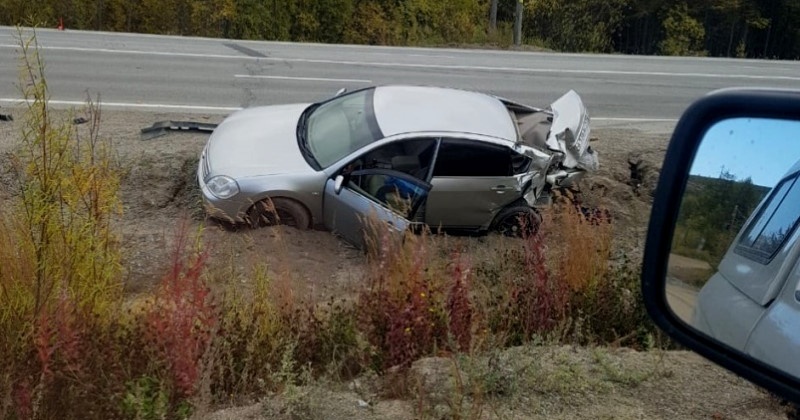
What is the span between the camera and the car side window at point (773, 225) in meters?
1.78

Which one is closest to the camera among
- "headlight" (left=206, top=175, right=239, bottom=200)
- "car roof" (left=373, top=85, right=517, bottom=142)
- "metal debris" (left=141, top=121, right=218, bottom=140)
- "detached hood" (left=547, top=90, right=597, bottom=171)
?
"headlight" (left=206, top=175, right=239, bottom=200)

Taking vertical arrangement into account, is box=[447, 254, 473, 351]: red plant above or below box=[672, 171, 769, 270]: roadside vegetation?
below

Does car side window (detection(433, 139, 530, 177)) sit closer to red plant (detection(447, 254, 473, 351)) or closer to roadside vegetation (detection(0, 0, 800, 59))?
red plant (detection(447, 254, 473, 351))

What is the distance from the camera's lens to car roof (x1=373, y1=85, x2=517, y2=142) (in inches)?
286

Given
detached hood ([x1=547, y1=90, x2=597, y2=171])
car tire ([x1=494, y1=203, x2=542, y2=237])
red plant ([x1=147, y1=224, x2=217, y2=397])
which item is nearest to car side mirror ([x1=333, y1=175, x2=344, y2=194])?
car tire ([x1=494, y1=203, x2=542, y2=237])

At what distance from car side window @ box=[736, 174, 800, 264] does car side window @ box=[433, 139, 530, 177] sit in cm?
530

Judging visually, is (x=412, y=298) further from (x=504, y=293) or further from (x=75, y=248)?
(x=75, y=248)

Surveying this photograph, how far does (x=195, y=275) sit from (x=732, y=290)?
266cm

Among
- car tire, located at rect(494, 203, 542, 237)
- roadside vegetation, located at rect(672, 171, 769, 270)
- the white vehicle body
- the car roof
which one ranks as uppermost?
roadside vegetation, located at rect(672, 171, 769, 270)

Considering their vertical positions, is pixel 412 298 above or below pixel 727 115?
below

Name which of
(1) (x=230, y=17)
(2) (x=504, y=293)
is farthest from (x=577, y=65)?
(2) (x=504, y=293)

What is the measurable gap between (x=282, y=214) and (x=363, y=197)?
80cm

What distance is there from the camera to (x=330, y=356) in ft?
14.0

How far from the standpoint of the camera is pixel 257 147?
7.37 meters
